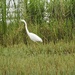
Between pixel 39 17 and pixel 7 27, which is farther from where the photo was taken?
pixel 39 17

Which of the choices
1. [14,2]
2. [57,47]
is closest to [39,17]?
[14,2]

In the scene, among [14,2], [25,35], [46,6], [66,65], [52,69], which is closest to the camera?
[52,69]

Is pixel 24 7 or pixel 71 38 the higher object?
pixel 24 7

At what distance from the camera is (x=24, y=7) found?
7.89 metres

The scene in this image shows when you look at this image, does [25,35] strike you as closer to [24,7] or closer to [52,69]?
[24,7]

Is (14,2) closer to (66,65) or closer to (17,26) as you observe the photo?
(17,26)

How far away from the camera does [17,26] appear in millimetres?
7906

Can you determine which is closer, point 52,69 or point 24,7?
point 52,69

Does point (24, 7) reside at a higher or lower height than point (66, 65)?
higher

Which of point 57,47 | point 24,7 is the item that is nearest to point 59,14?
point 24,7

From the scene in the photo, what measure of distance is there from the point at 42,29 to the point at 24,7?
0.68 metres

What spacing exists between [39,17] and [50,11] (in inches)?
12.4

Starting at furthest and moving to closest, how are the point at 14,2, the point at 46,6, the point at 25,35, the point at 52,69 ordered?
1. the point at 46,6
2. the point at 25,35
3. the point at 14,2
4. the point at 52,69

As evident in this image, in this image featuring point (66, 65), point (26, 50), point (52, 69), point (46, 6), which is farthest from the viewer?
point (46, 6)
